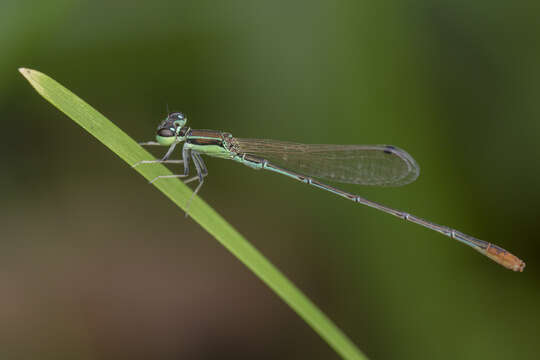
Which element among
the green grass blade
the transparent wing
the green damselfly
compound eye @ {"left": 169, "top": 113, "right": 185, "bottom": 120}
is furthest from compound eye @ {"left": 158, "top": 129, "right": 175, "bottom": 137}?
the green grass blade

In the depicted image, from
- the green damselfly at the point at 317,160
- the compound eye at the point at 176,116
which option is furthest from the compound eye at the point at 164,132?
the compound eye at the point at 176,116

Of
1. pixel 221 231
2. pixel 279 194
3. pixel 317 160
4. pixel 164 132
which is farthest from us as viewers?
pixel 279 194

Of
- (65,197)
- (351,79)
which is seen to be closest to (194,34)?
(351,79)

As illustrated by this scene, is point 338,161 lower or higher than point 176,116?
higher

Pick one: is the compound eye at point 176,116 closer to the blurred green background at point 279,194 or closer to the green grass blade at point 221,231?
the blurred green background at point 279,194

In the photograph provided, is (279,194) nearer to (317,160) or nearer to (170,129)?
(317,160)

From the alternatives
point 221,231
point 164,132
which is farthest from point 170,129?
point 221,231
